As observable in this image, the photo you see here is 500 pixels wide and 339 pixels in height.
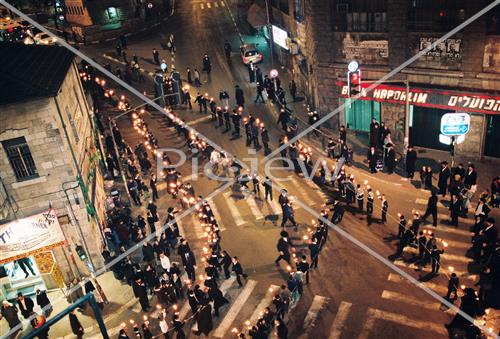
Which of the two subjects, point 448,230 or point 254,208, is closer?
point 448,230

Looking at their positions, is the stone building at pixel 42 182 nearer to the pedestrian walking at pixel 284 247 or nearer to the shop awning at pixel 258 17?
the pedestrian walking at pixel 284 247

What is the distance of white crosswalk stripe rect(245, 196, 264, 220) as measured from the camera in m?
23.0

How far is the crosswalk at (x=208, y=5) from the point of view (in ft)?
190

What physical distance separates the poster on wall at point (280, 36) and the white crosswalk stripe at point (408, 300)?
24.4 metres

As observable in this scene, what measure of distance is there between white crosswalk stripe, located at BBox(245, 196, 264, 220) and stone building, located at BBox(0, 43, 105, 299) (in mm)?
7359

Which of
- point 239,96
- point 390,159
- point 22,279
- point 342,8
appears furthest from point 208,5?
point 22,279

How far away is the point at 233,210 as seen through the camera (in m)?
23.8

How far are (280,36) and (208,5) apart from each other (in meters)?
24.3

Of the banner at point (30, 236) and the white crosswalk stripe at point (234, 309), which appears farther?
the banner at point (30, 236)

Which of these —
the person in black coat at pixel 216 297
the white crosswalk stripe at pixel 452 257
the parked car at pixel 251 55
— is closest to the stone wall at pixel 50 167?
the person in black coat at pixel 216 297

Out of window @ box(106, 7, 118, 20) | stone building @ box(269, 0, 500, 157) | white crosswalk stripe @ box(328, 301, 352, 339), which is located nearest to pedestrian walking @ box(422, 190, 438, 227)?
white crosswalk stripe @ box(328, 301, 352, 339)

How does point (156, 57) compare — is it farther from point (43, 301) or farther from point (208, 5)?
point (43, 301)

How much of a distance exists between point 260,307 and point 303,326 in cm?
192

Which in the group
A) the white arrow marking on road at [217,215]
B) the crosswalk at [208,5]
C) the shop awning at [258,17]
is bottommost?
the white arrow marking on road at [217,215]
